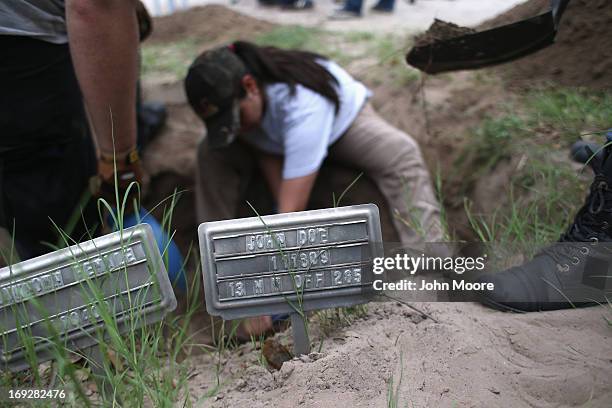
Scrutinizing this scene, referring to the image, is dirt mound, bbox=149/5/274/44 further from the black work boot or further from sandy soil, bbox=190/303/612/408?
sandy soil, bbox=190/303/612/408

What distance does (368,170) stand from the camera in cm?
281

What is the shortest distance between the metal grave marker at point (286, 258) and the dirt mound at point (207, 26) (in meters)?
3.40

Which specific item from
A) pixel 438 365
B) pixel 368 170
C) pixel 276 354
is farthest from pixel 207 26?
pixel 438 365

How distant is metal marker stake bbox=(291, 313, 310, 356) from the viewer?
1259 millimetres

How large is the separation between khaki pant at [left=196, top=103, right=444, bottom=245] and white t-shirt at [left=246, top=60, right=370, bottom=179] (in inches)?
4.8

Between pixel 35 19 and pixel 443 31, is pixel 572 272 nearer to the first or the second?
pixel 443 31

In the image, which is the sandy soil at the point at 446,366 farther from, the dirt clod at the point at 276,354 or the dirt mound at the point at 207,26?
the dirt mound at the point at 207,26

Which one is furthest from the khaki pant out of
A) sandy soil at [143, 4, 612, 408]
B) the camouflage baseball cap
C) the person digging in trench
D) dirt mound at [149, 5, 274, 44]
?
dirt mound at [149, 5, 274, 44]

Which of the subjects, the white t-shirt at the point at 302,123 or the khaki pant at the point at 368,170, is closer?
the white t-shirt at the point at 302,123

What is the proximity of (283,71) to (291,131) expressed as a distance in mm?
301

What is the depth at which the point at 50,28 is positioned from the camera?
5.65 ft

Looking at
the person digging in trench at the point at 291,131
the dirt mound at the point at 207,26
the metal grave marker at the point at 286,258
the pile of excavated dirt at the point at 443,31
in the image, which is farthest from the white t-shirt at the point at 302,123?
the dirt mound at the point at 207,26

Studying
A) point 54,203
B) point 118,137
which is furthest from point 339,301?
point 54,203

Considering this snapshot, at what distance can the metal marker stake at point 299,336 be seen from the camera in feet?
4.13
